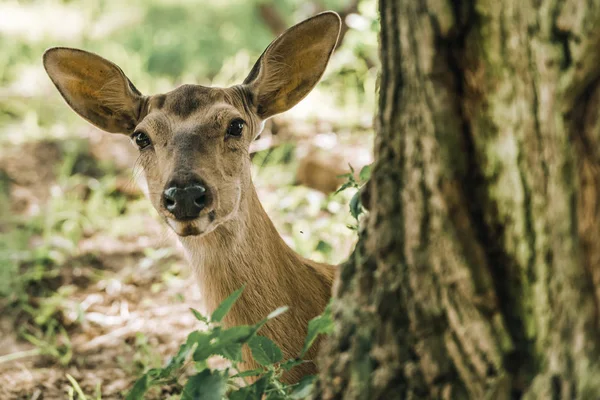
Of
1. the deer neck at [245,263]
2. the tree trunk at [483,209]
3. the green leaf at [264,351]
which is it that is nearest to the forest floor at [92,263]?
the deer neck at [245,263]

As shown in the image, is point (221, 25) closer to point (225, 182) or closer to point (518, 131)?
point (225, 182)

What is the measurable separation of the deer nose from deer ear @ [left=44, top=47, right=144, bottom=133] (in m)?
0.99

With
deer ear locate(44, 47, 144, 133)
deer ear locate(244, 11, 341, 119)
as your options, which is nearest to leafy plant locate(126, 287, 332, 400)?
deer ear locate(244, 11, 341, 119)

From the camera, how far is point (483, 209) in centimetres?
191

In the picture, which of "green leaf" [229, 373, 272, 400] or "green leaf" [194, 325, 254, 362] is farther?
"green leaf" [229, 373, 272, 400]

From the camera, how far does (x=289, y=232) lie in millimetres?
5566

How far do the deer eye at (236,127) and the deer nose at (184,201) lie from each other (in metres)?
0.57

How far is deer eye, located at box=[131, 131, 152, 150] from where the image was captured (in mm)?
3797

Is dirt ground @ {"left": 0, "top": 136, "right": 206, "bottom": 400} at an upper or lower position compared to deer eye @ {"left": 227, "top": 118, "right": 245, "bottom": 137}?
lower

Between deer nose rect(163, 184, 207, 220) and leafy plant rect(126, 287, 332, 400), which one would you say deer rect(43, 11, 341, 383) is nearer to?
deer nose rect(163, 184, 207, 220)

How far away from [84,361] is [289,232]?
178cm

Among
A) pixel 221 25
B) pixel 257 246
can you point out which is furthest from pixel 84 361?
pixel 221 25

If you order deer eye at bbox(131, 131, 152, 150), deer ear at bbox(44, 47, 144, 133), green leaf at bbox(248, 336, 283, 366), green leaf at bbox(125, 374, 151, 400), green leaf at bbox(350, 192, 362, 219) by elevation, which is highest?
deer ear at bbox(44, 47, 144, 133)

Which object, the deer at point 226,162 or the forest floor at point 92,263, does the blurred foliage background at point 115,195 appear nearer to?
the forest floor at point 92,263
